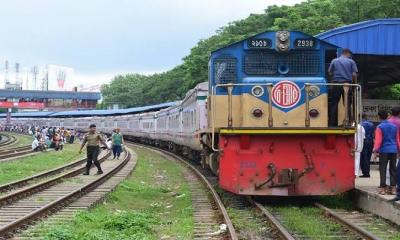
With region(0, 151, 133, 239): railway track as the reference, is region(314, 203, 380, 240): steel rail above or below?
above

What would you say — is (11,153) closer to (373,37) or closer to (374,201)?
(373,37)

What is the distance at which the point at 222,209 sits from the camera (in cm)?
1066

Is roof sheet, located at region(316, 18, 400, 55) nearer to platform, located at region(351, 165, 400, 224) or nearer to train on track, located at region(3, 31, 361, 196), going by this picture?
platform, located at region(351, 165, 400, 224)

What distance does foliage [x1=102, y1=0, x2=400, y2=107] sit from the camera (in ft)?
121

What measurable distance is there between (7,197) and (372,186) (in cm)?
758

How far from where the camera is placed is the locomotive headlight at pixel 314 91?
36.3ft

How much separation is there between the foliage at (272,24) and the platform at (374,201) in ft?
80.1

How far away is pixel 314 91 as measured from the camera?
11102 millimetres

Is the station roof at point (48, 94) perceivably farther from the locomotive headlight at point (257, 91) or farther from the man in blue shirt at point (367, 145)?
the locomotive headlight at point (257, 91)

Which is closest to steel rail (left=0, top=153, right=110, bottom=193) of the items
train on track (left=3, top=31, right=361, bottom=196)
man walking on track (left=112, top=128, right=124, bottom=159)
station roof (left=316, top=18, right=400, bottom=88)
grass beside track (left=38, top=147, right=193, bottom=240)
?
grass beside track (left=38, top=147, right=193, bottom=240)

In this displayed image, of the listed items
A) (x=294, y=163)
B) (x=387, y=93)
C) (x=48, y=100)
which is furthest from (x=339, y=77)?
(x=48, y=100)

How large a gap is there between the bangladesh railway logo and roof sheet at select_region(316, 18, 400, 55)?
21.5 feet

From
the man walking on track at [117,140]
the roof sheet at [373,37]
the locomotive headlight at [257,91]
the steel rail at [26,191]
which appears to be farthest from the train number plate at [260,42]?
the man walking on track at [117,140]

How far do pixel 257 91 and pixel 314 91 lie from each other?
42.3 inches
